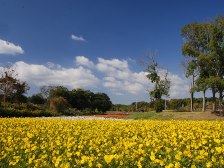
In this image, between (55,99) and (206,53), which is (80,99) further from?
(206,53)

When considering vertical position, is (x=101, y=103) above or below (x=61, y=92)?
below

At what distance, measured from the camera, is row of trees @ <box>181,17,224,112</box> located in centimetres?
3938

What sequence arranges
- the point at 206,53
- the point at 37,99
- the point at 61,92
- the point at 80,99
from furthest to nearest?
the point at 37,99 → the point at 80,99 → the point at 61,92 → the point at 206,53

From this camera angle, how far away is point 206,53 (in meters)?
41.3

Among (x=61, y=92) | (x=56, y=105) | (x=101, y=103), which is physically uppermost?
(x=61, y=92)

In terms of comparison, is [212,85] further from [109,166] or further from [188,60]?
[109,166]

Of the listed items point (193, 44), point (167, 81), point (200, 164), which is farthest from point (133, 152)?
point (167, 81)

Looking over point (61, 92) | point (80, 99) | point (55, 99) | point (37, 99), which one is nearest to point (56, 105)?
point (55, 99)

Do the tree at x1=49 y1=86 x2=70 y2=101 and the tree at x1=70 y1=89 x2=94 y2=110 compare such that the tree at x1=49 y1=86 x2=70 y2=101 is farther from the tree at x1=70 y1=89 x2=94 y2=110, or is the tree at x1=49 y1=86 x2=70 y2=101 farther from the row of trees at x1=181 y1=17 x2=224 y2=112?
the row of trees at x1=181 y1=17 x2=224 y2=112

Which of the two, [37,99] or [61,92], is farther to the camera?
[37,99]

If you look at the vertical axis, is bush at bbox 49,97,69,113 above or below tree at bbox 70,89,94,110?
below

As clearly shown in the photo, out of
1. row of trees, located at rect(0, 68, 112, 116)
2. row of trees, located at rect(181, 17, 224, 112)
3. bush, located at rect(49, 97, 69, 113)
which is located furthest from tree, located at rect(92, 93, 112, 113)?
row of trees, located at rect(181, 17, 224, 112)

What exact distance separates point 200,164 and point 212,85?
3296cm

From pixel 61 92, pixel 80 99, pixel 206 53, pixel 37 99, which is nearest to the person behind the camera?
pixel 206 53
